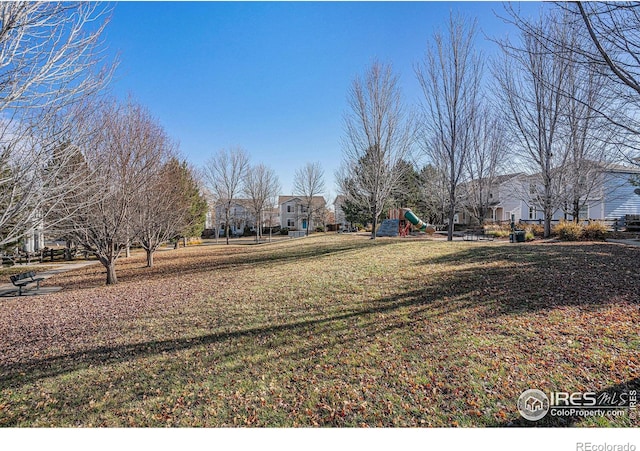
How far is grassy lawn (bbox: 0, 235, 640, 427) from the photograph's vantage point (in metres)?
3.10

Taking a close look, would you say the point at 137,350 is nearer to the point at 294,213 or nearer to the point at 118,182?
the point at 118,182

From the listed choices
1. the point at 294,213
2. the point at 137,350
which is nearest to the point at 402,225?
the point at 137,350

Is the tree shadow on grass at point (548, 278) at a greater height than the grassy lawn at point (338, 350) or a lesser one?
greater

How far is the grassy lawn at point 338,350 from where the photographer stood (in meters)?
3.10

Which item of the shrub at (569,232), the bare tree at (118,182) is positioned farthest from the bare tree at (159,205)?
the shrub at (569,232)

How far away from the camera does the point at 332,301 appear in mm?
6176

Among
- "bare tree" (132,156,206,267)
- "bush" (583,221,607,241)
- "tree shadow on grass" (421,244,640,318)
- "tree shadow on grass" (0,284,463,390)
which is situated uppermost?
"bare tree" (132,156,206,267)

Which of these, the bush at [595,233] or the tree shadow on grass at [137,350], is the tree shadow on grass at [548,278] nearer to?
the tree shadow on grass at [137,350]

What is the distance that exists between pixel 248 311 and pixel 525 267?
6808 millimetres

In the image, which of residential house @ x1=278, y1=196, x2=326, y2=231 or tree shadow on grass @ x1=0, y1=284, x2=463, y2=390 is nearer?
tree shadow on grass @ x1=0, y1=284, x2=463, y2=390

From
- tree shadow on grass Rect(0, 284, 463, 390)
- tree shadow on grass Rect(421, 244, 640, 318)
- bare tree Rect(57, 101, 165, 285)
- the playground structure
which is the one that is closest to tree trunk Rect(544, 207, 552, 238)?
tree shadow on grass Rect(421, 244, 640, 318)

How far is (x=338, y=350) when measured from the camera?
419cm

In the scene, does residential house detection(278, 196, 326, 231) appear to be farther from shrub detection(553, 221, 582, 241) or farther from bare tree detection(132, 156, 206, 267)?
shrub detection(553, 221, 582, 241)

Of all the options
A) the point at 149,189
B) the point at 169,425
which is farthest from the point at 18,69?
the point at 149,189
